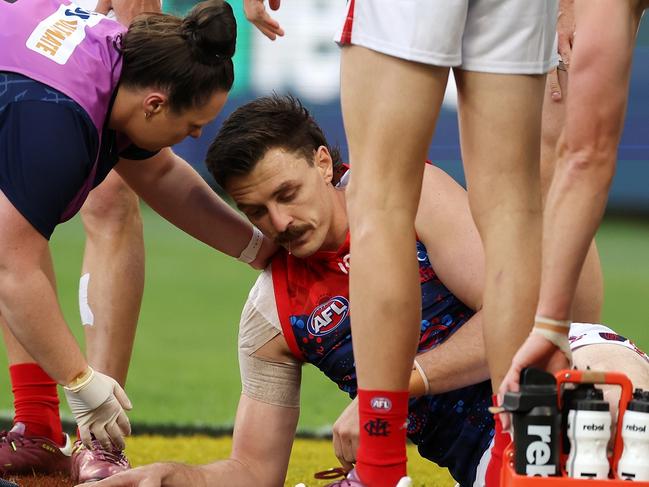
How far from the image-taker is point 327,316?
2535 mm

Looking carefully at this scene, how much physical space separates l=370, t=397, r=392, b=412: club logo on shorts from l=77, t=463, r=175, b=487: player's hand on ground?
0.59m

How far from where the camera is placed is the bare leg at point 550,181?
113 inches

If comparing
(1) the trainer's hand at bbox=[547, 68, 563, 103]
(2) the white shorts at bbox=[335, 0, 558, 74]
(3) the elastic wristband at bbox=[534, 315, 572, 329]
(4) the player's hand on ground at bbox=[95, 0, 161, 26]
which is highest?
(4) the player's hand on ground at bbox=[95, 0, 161, 26]

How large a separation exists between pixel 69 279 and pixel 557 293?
4.81 meters

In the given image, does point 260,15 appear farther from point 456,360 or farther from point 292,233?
point 456,360

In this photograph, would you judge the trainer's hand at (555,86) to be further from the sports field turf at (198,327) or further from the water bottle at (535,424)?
the water bottle at (535,424)

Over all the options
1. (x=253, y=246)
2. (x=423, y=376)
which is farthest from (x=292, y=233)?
(x=423, y=376)

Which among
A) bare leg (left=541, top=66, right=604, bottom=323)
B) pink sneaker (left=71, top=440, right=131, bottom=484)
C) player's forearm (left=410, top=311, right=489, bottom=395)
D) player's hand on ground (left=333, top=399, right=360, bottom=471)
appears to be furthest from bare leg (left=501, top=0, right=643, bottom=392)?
pink sneaker (left=71, top=440, right=131, bottom=484)

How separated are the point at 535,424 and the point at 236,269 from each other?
5.02m

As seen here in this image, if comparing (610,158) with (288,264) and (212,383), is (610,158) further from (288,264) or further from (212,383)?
(212,383)

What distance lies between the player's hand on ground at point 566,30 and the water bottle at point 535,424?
1.42m

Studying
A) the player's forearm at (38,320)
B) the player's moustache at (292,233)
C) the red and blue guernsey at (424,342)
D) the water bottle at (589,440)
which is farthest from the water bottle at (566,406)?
the player's forearm at (38,320)

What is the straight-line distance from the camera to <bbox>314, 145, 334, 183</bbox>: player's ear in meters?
2.65

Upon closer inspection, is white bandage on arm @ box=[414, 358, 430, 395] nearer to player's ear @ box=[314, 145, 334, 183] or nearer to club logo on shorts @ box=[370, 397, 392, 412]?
club logo on shorts @ box=[370, 397, 392, 412]
